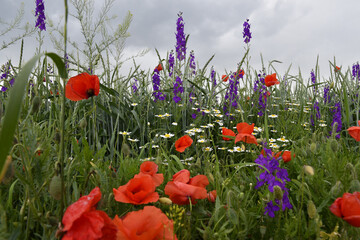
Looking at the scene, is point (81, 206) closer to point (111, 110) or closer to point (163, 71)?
point (111, 110)

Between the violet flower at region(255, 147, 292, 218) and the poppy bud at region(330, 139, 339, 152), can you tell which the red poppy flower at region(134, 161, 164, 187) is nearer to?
the violet flower at region(255, 147, 292, 218)

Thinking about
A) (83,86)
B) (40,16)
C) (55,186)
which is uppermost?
(40,16)

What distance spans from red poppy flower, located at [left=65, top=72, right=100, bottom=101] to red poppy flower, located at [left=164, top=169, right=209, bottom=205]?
0.56m

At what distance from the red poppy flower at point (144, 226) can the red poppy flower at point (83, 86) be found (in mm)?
730

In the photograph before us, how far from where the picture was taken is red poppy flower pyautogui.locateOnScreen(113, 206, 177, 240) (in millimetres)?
821

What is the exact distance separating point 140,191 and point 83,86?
64cm

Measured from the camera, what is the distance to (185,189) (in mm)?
1079

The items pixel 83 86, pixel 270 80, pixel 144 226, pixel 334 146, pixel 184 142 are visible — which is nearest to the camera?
pixel 144 226

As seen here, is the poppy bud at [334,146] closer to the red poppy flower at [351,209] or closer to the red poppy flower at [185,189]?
the red poppy flower at [351,209]

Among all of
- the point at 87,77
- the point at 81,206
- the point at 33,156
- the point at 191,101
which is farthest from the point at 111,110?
the point at 81,206

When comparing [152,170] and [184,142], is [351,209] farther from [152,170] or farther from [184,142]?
[184,142]

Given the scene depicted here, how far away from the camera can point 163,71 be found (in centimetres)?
354

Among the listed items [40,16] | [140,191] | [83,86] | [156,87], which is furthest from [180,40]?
[140,191]

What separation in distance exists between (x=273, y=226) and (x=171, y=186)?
385 mm
